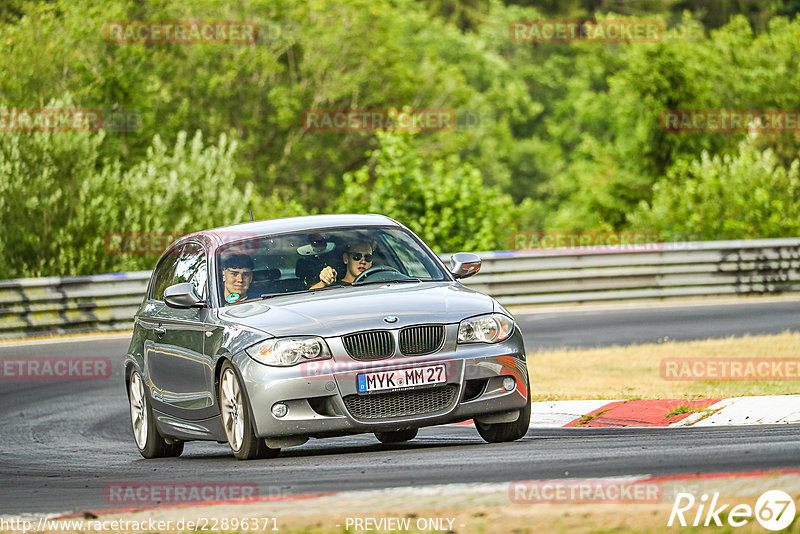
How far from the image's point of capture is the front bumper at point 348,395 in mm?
8344

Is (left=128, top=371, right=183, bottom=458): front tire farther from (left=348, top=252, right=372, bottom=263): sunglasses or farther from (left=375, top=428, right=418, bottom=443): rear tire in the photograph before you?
(left=348, top=252, right=372, bottom=263): sunglasses

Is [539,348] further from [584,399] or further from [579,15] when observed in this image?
[579,15]

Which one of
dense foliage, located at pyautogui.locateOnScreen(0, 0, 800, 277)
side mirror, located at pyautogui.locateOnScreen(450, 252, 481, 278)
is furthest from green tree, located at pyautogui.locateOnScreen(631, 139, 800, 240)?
side mirror, located at pyautogui.locateOnScreen(450, 252, 481, 278)

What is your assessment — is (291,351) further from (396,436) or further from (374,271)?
(396,436)

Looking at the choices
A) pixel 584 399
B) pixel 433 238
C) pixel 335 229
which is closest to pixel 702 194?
pixel 433 238

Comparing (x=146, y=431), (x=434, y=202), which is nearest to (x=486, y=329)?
(x=146, y=431)

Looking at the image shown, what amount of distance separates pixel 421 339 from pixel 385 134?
21.3 m

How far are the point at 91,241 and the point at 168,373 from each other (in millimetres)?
16717

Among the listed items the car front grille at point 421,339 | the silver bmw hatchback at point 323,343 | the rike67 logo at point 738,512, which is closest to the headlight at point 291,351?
the silver bmw hatchback at point 323,343

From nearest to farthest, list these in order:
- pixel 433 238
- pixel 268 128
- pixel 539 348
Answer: pixel 539 348
pixel 433 238
pixel 268 128

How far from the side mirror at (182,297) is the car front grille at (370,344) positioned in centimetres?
154

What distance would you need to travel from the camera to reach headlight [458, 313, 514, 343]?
8633 mm

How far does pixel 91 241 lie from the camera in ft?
85.7

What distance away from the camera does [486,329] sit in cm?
874
